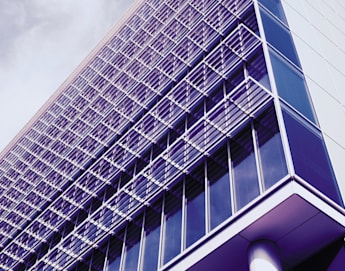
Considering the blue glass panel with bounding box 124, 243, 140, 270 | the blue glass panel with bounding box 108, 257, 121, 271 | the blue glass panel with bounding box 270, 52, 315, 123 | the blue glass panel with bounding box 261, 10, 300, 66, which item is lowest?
the blue glass panel with bounding box 108, 257, 121, 271

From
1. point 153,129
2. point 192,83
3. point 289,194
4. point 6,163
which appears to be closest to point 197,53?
point 192,83

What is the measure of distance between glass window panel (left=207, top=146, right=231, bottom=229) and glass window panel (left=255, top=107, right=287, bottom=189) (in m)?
1.36

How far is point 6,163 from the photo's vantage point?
110 feet

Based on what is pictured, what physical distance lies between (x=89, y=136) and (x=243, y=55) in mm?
10823

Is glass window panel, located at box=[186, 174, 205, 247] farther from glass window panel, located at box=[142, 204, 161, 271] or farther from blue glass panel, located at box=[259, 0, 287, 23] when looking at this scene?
blue glass panel, located at box=[259, 0, 287, 23]

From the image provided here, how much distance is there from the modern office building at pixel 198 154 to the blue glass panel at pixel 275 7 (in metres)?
0.10

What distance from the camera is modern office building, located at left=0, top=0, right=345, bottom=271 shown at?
12391 millimetres

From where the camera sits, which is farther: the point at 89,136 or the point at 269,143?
the point at 89,136

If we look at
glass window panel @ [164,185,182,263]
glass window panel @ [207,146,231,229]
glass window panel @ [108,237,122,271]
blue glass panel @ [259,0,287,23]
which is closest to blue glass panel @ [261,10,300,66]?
blue glass panel @ [259,0,287,23]

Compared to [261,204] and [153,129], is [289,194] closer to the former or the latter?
[261,204]

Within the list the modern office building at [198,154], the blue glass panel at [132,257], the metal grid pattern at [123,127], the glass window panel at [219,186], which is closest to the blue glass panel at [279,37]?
the modern office building at [198,154]

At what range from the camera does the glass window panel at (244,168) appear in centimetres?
1312

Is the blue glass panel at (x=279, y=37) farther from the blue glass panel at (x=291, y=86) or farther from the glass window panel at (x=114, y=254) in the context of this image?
the glass window panel at (x=114, y=254)

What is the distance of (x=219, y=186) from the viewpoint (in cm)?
1475
